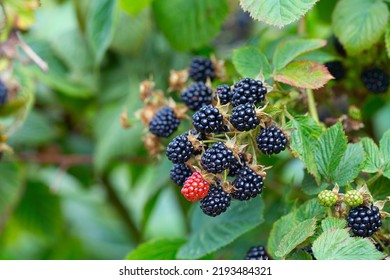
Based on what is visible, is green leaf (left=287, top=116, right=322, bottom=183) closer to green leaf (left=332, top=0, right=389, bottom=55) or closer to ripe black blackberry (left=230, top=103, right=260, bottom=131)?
ripe black blackberry (left=230, top=103, right=260, bottom=131)

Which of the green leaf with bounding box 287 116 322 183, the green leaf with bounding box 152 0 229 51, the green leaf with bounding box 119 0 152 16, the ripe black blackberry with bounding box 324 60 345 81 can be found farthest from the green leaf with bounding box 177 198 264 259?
the green leaf with bounding box 119 0 152 16

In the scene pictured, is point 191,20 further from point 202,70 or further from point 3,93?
point 3,93

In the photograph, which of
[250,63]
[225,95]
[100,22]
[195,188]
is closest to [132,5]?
[100,22]

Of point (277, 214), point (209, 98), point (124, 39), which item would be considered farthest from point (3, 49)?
point (277, 214)

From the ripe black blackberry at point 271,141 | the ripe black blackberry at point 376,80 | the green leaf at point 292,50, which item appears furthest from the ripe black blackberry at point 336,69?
the ripe black blackberry at point 271,141

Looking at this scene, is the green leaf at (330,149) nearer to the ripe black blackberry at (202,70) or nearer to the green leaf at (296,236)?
the green leaf at (296,236)

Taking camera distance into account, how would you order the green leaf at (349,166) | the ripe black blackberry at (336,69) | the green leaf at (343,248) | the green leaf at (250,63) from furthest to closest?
1. the ripe black blackberry at (336,69)
2. the green leaf at (250,63)
3. the green leaf at (349,166)
4. the green leaf at (343,248)

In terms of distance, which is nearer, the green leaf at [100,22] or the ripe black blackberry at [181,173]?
the ripe black blackberry at [181,173]
